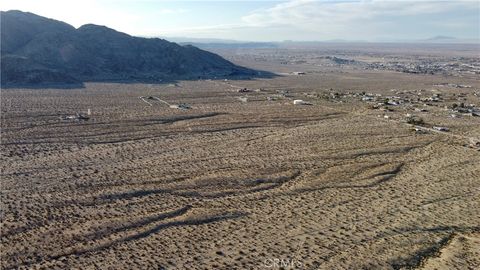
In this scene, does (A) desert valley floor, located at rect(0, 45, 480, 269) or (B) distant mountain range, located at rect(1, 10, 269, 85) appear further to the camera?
(B) distant mountain range, located at rect(1, 10, 269, 85)

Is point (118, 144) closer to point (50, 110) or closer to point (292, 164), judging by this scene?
point (292, 164)

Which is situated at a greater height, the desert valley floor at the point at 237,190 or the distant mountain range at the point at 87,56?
the distant mountain range at the point at 87,56

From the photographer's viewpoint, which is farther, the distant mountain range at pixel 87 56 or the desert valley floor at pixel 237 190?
the distant mountain range at pixel 87 56

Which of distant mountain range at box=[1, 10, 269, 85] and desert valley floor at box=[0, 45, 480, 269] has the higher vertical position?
distant mountain range at box=[1, 10, 269, 85]

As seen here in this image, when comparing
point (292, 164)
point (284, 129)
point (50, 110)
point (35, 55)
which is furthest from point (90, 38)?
point (292, 164)
